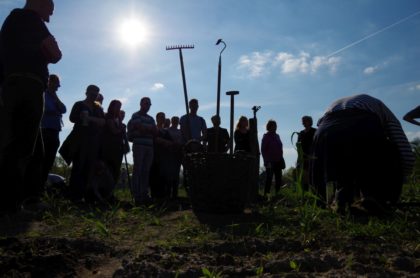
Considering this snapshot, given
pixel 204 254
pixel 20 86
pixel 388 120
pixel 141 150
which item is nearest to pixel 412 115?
pixel 388 120

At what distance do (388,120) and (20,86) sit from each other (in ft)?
9.03

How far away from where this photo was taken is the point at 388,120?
3.11 m

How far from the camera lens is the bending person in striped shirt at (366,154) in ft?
9.82

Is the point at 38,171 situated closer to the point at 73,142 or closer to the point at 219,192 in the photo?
the point at 73,142

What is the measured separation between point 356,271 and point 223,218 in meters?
1.73

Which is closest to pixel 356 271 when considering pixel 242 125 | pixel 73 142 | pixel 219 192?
pixel 219 192

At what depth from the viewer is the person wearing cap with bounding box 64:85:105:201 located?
4.76 metres

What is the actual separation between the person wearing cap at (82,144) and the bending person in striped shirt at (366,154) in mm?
2861

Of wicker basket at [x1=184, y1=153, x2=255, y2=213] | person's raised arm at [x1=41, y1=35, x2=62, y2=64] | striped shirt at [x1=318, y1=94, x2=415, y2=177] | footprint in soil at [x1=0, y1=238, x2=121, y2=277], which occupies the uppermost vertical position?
person's raised arm at [x1=41, y1=35, x2=62, y2=64]

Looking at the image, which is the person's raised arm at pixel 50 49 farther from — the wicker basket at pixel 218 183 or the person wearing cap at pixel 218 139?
the person wearing cap at pixel 218 139


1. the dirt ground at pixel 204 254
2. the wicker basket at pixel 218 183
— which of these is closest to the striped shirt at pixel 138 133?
the wicker basket at pixel 218 183

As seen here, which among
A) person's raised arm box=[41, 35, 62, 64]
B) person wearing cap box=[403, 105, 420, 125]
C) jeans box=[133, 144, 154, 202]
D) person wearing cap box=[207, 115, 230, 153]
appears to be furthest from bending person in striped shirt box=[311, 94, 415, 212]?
jeans box=[133, 144, 154, 202]

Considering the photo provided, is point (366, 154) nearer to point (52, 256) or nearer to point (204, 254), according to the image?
point (204, 254)

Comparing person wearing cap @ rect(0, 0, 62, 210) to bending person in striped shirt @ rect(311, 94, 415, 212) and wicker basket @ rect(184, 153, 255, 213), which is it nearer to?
wicker basket @ rect(184, 153, 255, 213)
